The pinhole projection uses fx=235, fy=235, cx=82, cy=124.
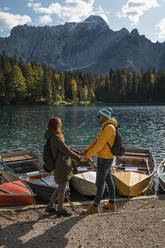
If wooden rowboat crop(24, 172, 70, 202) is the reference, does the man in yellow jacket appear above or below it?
above

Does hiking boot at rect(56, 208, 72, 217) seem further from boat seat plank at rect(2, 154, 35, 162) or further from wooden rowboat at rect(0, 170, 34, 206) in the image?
boat seat plank at rect(2, 154, 35, 162)

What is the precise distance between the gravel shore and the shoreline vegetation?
303 ft

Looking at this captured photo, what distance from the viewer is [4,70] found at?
95812 mm

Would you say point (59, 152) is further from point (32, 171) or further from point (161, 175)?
point (32, 171)

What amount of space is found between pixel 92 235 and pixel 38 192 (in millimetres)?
5097

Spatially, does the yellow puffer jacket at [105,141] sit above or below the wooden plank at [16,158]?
above

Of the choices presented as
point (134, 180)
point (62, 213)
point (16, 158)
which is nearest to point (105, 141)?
point (62, 213)

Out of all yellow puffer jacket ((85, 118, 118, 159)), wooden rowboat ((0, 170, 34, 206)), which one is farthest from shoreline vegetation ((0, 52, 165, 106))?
yellow puffer jacket ((85, 118, 118, 159))

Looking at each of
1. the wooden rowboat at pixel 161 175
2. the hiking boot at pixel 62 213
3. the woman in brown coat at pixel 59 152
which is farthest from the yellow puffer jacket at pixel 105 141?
the wooden rowboat at pixel 161 175

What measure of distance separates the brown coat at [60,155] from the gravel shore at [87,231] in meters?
1.34

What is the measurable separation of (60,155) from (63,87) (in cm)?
12335

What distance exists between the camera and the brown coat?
21.9 feet

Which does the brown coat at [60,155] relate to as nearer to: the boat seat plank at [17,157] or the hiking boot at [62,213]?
the hiking boot at [62,213]

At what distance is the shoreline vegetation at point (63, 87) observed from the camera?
9638 cm
